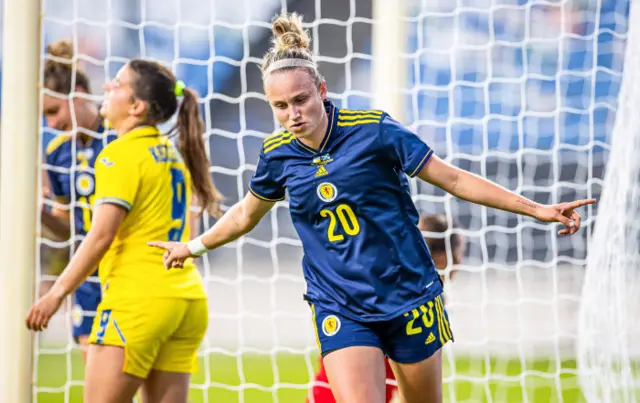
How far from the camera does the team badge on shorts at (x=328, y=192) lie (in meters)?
3.05

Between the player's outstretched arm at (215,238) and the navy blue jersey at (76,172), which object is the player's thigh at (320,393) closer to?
the player's outstretched arm at (215,238)

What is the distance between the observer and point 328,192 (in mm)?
3051

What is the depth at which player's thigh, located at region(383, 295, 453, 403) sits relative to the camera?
120 inches

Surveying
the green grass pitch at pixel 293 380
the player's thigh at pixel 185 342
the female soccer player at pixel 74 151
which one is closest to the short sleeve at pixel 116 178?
the player's thigh at pixel 185 342

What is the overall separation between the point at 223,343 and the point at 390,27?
16.7 feet

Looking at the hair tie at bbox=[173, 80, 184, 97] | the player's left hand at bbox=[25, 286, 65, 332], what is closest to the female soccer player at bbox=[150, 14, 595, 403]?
the hair tie at bbox=[173, 80, 184, 97]

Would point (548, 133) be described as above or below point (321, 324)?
above

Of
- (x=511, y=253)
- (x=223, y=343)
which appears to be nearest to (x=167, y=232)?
(x=223, y=343)

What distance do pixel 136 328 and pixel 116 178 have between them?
59cm

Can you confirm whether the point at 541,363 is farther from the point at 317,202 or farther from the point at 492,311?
the point at 317,202

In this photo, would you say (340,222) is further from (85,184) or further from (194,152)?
Result: (85,184)

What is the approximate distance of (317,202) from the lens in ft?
10.0

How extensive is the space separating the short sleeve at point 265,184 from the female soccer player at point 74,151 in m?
1.67

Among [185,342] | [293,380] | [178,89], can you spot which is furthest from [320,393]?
[293,380]
